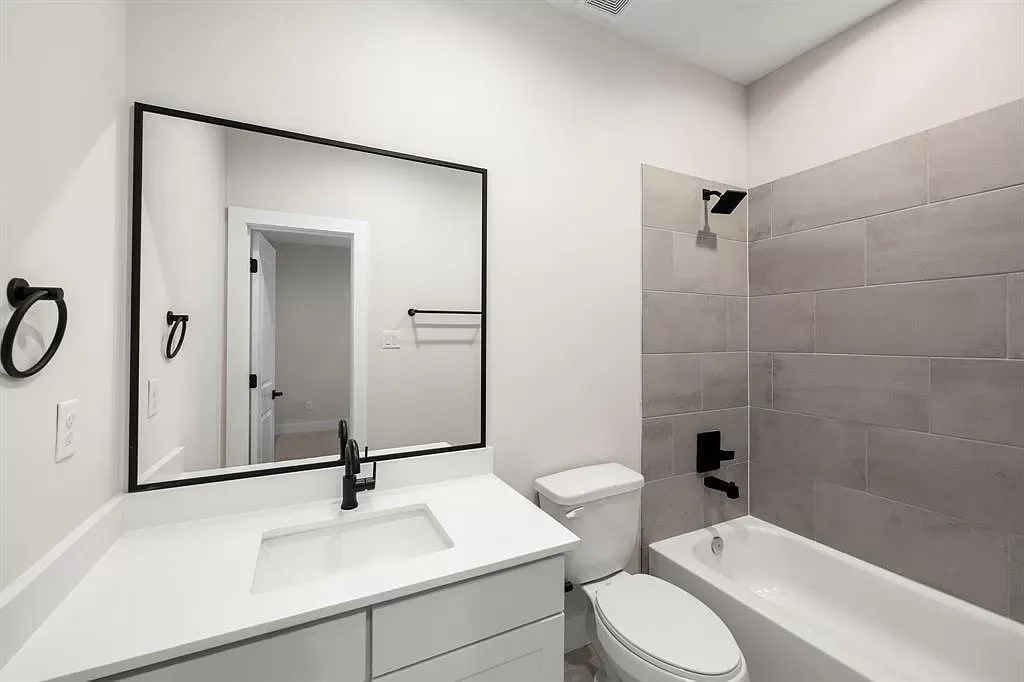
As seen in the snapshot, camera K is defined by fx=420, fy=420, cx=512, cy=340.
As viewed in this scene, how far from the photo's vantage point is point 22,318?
0.71m

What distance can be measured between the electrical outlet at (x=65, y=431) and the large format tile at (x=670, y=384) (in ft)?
5.99

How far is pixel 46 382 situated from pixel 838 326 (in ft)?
8.26

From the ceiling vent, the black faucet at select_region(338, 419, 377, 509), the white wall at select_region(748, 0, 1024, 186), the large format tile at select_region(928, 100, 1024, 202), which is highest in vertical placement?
the ceiling vent

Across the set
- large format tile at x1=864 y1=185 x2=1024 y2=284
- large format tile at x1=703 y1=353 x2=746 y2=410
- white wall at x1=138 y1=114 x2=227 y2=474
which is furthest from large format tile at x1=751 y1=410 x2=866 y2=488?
white wall at x1=138 y1=114 x2=227 y2=474

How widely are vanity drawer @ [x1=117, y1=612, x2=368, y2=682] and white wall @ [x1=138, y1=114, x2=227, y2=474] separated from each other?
1.93ft

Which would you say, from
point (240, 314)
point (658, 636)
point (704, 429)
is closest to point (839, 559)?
point (704, 429)

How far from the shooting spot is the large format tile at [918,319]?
1415 millimetres

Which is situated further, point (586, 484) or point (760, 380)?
point (760, 380)

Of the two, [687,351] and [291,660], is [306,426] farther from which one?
[687,351]

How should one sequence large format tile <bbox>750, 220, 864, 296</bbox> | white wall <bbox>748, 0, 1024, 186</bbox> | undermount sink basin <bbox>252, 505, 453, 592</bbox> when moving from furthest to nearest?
1. large format tile <bbox>750, 220, 864, 296</bbox>
2. white wall <bbox>748, 0, 1024, 186</bbox>
3. undermount sink basin <bbox>252, 505, 453, 592</bbox>

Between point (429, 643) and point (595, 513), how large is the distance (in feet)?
2.67

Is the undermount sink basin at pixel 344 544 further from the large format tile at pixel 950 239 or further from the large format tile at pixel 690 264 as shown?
→ the large format tile at pixel 950 239

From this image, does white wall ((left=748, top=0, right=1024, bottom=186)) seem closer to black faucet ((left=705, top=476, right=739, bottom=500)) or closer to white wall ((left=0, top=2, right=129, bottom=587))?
black faucet ((left=705, top=476, right=739, bottom=500))

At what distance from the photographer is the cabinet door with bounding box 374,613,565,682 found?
89 cm
